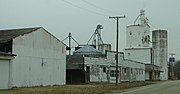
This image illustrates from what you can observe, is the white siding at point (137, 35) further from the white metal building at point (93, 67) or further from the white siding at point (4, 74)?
the white siding at point (4, 74)

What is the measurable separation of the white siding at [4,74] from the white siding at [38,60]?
1.86m

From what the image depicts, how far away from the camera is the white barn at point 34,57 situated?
38.7 m

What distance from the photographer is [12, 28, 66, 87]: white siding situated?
1550 inches

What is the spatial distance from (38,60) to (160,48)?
226 ft

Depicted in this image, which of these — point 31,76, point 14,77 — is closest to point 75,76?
point 31,76

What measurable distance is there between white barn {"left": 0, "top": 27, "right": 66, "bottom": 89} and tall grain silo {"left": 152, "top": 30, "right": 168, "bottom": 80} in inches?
2442

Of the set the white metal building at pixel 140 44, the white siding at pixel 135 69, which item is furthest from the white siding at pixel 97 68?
the white metal building at pixel 140 44

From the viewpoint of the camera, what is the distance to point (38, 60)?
43000mm

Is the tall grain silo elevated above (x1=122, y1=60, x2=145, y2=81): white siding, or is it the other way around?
the tall grain silo

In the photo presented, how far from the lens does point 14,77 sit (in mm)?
38312

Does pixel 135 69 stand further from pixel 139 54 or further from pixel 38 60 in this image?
pixel 38 60

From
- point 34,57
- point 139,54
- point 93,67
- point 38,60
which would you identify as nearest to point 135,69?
point 139,54

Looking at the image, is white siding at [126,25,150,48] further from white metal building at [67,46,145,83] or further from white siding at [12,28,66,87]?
white siding at [12,28,66,87]

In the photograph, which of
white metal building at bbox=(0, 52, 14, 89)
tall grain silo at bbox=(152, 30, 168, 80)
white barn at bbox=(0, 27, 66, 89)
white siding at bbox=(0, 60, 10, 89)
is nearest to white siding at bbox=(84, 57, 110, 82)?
white barn at bbox=(0, 27, 66, 89)
